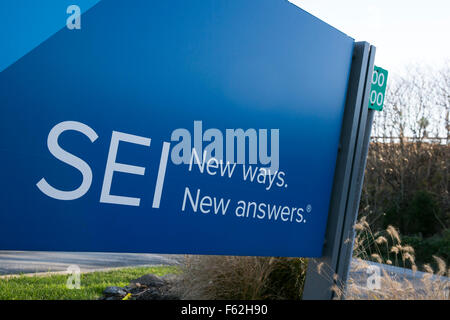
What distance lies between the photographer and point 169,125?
2.43m

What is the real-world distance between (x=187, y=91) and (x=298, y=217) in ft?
4.01

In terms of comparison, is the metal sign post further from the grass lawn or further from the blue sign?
the grass lawn

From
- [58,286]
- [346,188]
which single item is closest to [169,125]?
[346,188]

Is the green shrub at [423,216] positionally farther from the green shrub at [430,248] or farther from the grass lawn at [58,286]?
the grass lawn at [58,286]

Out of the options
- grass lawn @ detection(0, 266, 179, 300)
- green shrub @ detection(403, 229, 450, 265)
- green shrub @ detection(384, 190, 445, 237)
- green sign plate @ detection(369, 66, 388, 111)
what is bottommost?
grass lawn @ detection(0, 266, 179, 300)

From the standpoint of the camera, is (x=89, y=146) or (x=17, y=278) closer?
(x=89, y=146)

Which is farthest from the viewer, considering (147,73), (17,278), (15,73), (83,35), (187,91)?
(17,278)

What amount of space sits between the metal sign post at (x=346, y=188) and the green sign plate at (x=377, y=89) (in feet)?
0.27

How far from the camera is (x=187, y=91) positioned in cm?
250

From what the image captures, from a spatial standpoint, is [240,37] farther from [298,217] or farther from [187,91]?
[298,217]

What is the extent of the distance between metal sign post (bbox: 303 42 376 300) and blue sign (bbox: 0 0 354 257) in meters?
0.08

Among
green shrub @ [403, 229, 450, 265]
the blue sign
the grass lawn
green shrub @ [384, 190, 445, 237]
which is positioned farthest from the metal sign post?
green shrub @ [384, 190, 445, 237]

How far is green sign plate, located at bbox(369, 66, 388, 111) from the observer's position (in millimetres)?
3453
